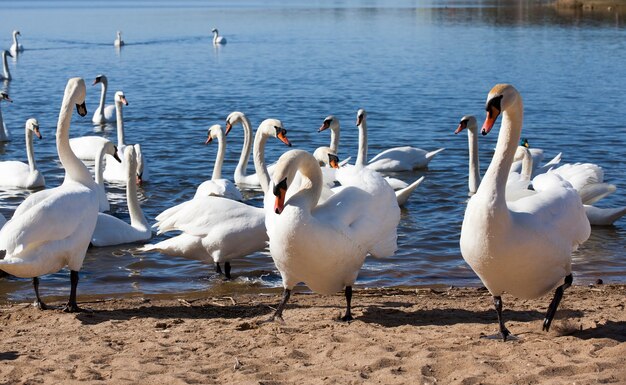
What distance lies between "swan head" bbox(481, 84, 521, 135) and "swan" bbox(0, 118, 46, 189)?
8502mm

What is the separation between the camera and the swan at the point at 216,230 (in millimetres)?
7941

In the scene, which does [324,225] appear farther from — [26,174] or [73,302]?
[26,174]

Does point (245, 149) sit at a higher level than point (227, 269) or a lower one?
higher

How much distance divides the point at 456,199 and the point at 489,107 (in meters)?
6.95

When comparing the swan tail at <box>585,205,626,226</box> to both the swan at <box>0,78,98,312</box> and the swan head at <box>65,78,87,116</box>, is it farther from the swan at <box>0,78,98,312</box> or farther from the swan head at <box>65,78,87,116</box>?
the swan at <box>0,78,98,312</box>

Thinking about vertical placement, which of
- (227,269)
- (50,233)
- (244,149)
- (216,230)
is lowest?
(227,269)

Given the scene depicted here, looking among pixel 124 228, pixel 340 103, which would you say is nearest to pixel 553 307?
pixel 124 228

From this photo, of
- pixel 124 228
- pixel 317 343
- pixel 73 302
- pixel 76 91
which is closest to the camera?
pixel 317 343

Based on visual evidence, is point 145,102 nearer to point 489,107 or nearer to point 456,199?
point 456,199

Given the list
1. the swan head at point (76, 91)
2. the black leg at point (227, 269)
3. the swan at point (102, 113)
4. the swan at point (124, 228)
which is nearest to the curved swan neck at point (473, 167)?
the swan at point (124, 228)

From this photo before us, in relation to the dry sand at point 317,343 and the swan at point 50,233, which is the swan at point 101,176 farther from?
the swan at point 50,233

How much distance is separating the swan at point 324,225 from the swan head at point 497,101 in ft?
3.79

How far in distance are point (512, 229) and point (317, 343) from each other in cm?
132

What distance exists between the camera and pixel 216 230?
7992 millimetres
